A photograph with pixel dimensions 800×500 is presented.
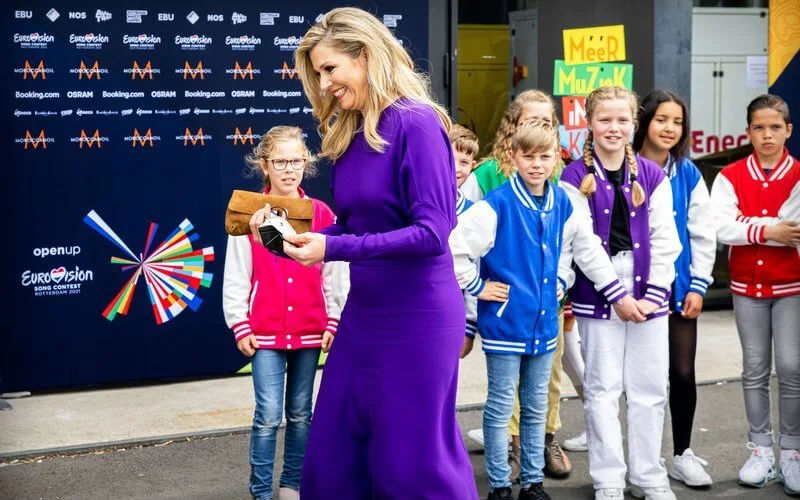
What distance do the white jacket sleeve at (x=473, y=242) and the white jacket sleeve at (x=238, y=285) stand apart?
850 mm

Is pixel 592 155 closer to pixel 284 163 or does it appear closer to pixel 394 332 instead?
pixel 284 163

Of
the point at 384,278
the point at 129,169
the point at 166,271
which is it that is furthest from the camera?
the point at 166,271

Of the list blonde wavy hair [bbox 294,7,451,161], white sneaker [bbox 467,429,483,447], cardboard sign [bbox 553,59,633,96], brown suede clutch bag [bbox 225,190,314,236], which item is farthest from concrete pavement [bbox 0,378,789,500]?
cardboard sign [bbox 553,59,633,96]

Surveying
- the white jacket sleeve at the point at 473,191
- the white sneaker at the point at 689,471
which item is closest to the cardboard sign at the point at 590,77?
the white jacket sleeve at the point at 473,191

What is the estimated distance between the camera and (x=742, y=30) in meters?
9.37

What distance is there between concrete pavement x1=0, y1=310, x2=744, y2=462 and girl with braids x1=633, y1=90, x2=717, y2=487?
1516 millimetres

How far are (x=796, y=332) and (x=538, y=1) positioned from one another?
141 inches

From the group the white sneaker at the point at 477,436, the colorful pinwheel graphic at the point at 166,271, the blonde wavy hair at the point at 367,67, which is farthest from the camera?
the colorful pinwheel graphic at the point at 166,271

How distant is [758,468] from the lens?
5.71 m

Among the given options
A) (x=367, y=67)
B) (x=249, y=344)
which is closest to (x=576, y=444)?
(x=249, y=344)

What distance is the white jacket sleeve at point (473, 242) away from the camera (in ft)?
16.9

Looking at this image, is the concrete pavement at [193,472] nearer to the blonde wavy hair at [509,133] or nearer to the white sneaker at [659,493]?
the white sneaker at [659,493]

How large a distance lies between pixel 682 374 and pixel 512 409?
0.91 meters

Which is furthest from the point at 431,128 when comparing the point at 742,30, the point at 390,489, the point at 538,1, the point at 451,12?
the point at 742,30
